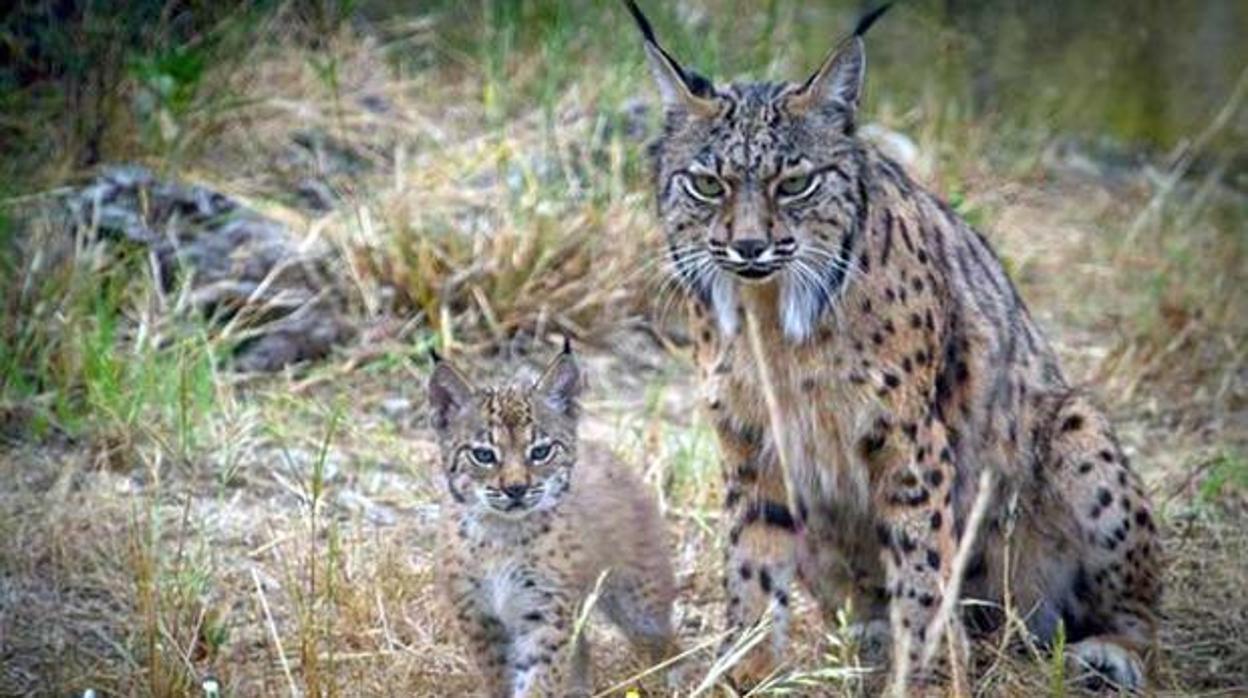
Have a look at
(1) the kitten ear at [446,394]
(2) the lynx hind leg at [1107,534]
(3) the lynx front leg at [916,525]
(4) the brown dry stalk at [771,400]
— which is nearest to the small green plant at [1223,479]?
(2) the lynx hind leg at [1107,534]

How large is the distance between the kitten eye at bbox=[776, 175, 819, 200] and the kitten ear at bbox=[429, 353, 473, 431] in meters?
0.92

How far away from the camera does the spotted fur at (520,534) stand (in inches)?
227

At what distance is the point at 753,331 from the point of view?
17.3 ft

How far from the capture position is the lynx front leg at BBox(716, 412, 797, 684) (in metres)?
6.02

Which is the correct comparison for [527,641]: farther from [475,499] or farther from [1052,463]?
[1052,463]

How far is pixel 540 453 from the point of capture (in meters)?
5.82

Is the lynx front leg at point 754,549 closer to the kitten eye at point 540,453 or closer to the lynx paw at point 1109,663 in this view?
the kitten eye at point 540,453

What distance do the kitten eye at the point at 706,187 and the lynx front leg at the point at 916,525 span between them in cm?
72

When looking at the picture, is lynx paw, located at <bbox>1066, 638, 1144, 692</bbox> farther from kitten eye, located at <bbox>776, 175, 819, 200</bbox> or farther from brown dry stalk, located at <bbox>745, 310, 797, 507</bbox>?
kitten eye, located at <bbox>776, 175, 819, 200</bbox>

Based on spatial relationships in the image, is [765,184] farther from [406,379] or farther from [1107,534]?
[406,379]

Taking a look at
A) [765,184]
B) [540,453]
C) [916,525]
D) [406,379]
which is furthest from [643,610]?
[406,379]

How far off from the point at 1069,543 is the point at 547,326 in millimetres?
2820

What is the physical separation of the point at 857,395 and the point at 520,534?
877 millimetres

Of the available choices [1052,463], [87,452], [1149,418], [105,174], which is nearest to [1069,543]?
[1052,463]
